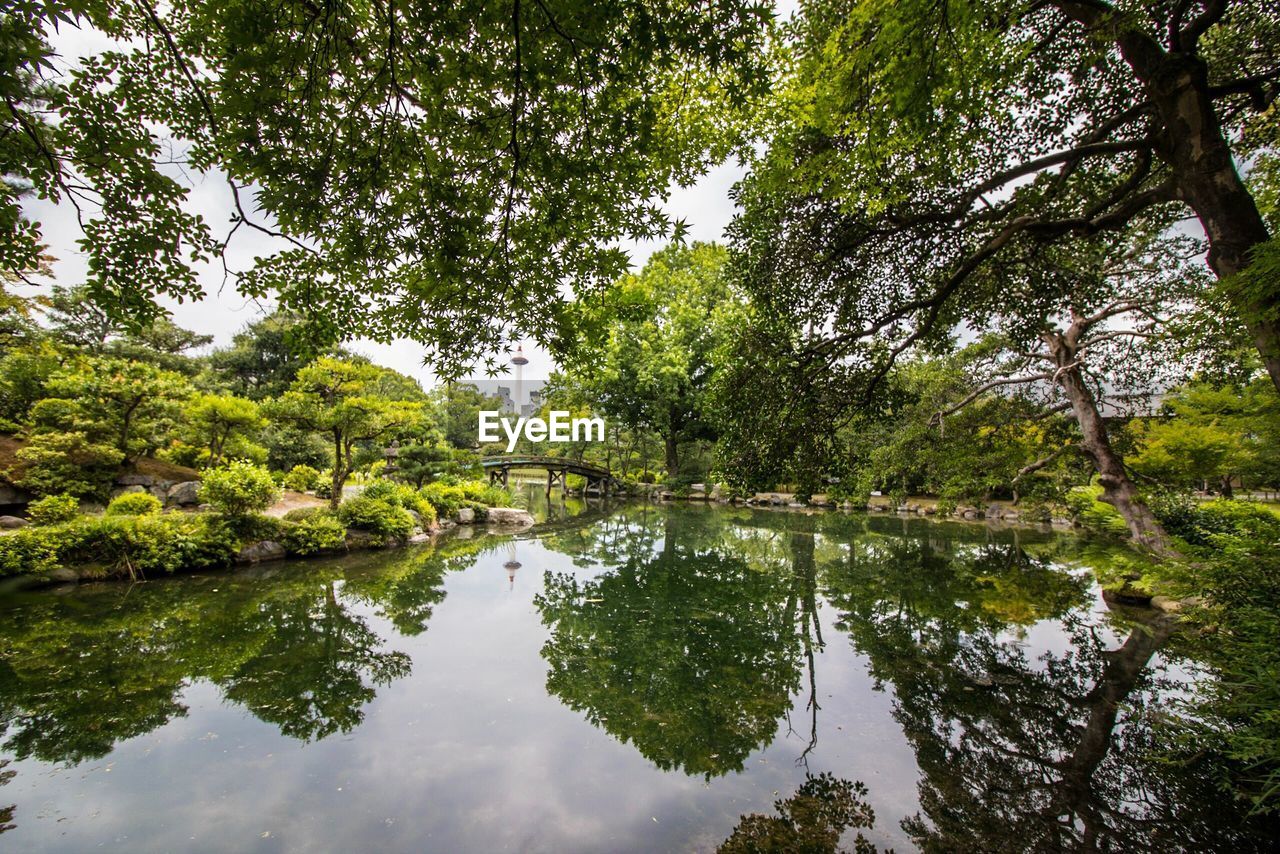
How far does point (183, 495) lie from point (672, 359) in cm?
1621

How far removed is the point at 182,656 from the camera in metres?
4.80

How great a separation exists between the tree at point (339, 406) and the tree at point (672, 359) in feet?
31.7

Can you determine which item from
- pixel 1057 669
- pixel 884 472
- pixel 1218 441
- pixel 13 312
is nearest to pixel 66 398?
pixel 13 312

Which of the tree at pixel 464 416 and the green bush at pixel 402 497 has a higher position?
the tree at pixel 464 416

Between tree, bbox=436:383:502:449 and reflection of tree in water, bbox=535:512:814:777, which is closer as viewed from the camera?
reflection of tree in water, bbox=535:512:814:777

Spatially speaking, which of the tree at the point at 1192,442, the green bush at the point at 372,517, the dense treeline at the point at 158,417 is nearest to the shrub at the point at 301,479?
the dense treeline at the point at 158,417

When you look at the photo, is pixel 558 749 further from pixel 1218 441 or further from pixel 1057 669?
pixel 1218 441

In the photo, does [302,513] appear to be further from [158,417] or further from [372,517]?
[158,417]

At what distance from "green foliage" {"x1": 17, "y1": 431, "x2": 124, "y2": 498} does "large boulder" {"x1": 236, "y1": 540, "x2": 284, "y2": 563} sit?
2.97 meters

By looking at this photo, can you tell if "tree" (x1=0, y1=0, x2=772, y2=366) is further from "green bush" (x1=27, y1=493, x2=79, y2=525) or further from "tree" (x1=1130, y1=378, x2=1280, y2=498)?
"tree" (x1=1130, y1=378, x2=1280, y2=498)

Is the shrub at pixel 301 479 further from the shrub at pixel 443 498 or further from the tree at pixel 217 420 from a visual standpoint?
the shrub at pixel 443 498

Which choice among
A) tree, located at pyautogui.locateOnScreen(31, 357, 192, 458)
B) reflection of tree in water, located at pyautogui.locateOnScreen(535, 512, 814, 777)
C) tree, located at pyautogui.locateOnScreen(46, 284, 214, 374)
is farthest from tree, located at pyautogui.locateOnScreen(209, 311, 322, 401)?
reflection of tree in water, located at pyautogui.locateOnScreen(535, 512, 814, 777)

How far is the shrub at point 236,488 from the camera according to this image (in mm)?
8070

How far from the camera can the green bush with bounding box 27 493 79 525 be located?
7125mm
